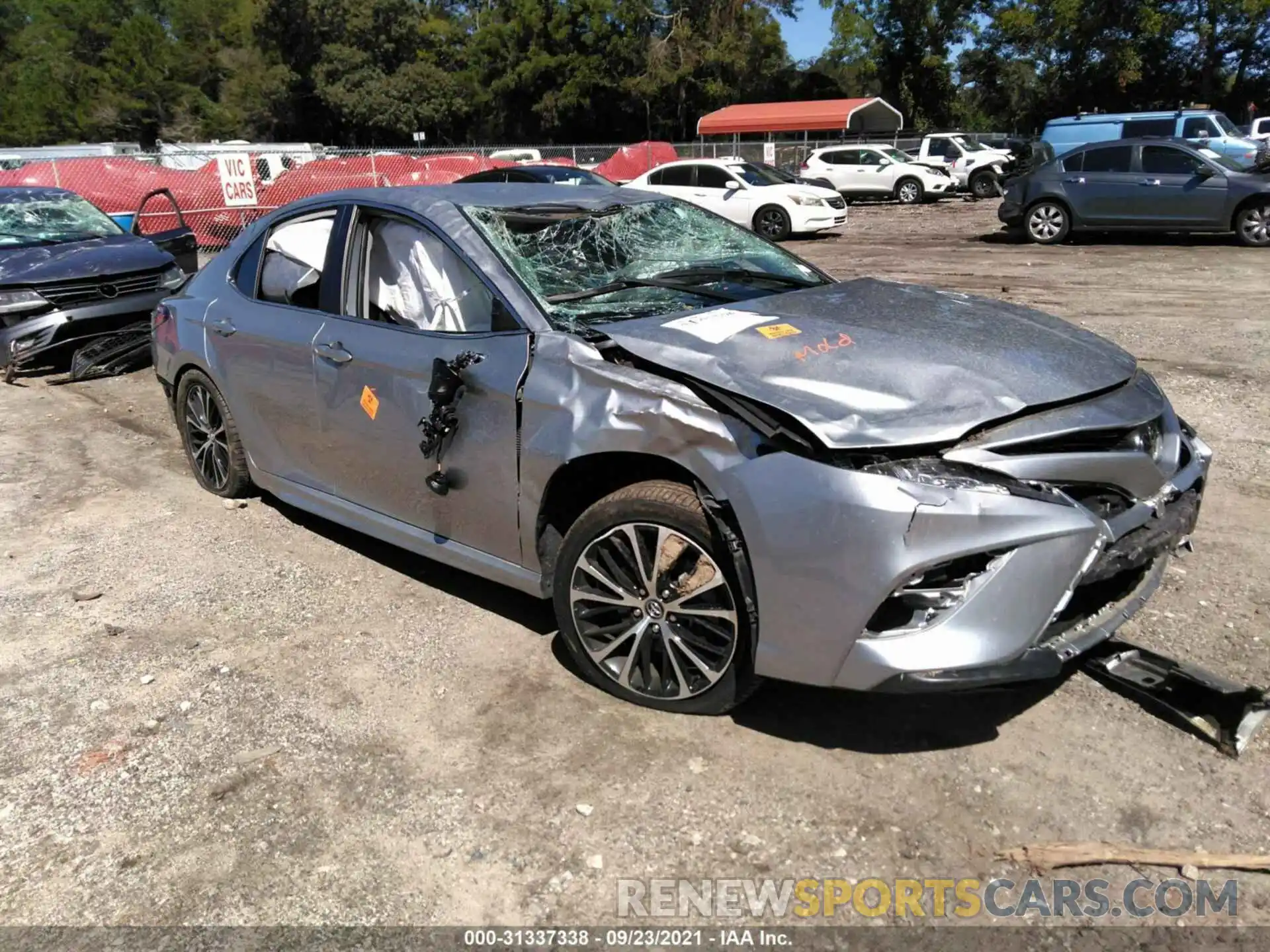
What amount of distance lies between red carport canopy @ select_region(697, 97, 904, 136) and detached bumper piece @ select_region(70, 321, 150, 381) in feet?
120

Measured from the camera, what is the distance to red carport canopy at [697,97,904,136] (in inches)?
1628

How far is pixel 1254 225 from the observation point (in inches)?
573

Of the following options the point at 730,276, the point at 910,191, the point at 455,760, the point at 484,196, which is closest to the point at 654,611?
the point at 455,760

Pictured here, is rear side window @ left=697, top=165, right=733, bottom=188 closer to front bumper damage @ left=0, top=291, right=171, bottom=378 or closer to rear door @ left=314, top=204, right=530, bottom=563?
front bumper damage @ left=0, top=291, right=171, bottom=378

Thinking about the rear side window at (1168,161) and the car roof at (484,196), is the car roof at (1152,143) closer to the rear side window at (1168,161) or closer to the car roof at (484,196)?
the rear side window at (1168,161)

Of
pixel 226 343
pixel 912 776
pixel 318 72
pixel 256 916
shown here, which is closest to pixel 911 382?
pixel 912 776

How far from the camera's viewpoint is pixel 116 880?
2.71 metres

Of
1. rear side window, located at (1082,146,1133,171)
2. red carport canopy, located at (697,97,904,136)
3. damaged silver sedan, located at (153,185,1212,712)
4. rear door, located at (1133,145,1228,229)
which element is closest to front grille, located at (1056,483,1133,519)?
damaged silver sedan, located at (153,185,1212,712)

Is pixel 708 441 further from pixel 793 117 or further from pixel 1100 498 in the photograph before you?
pixel 793 117

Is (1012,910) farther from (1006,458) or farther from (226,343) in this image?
(226,343)

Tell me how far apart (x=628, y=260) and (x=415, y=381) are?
39.6 inches

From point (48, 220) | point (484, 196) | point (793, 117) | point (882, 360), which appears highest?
point (793, 117)

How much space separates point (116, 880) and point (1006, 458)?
2723 millimetres

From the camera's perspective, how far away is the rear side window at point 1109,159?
15203mm
